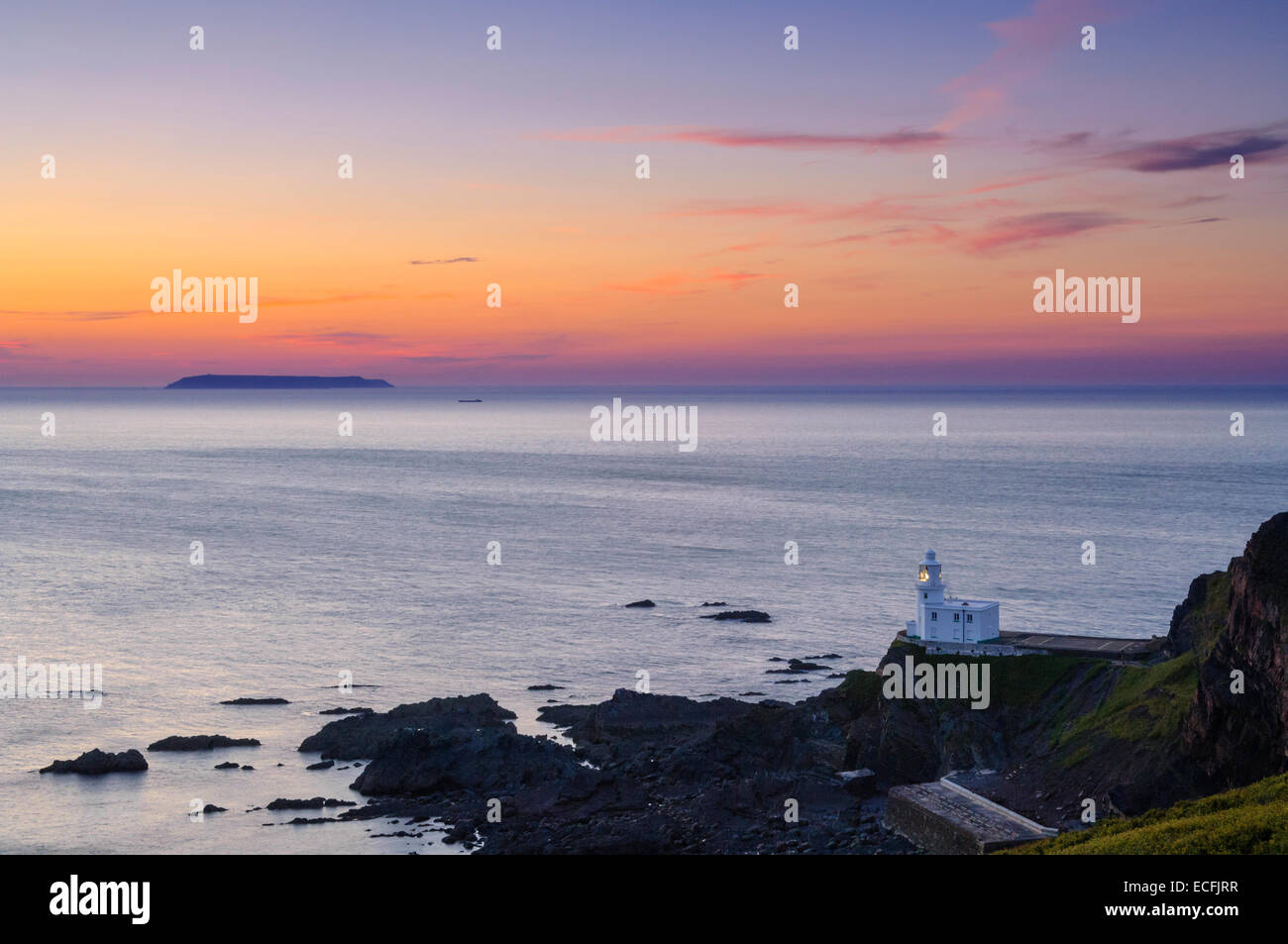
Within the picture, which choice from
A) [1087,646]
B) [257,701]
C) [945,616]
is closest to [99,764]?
[257,701]

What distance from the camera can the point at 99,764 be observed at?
51.2m

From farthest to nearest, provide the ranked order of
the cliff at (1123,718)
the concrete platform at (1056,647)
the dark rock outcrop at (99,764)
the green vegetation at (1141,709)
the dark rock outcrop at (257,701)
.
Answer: the dark rock outcrop at (257,701), the concrete platform at (1056,647), the dark rock outcrop at (99,764), the green vegetation at (1141,709), the cliff at (1123,718)

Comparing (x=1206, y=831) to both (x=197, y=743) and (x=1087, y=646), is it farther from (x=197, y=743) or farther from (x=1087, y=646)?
(x=197, y=743)

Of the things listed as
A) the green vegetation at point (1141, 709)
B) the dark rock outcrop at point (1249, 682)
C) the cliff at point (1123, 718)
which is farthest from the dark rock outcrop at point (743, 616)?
the dark rock outcrop at point (1249, 682)

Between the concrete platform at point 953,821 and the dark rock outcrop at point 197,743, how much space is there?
98.0 feet

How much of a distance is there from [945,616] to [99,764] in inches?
1535

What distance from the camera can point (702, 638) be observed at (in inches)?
3017

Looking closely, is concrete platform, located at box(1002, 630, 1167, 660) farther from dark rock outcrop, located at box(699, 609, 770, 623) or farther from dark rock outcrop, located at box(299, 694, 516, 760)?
dark rock outcrop, located at box(699, 609, 770, 623)

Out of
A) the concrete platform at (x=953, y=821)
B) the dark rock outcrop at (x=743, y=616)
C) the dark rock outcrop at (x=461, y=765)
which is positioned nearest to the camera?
the concrete platform at (x=953, y=821)

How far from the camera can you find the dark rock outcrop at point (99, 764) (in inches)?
2009

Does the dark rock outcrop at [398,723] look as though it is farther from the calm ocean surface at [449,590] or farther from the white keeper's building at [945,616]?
the white keeper's building at [945,616]

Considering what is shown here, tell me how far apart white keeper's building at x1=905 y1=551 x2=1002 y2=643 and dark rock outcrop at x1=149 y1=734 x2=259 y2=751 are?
106 feet

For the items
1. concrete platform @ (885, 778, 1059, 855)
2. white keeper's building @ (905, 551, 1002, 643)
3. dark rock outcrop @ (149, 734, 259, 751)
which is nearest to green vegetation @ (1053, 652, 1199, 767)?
concrete platform @ (885, 778, 1059, 855)
